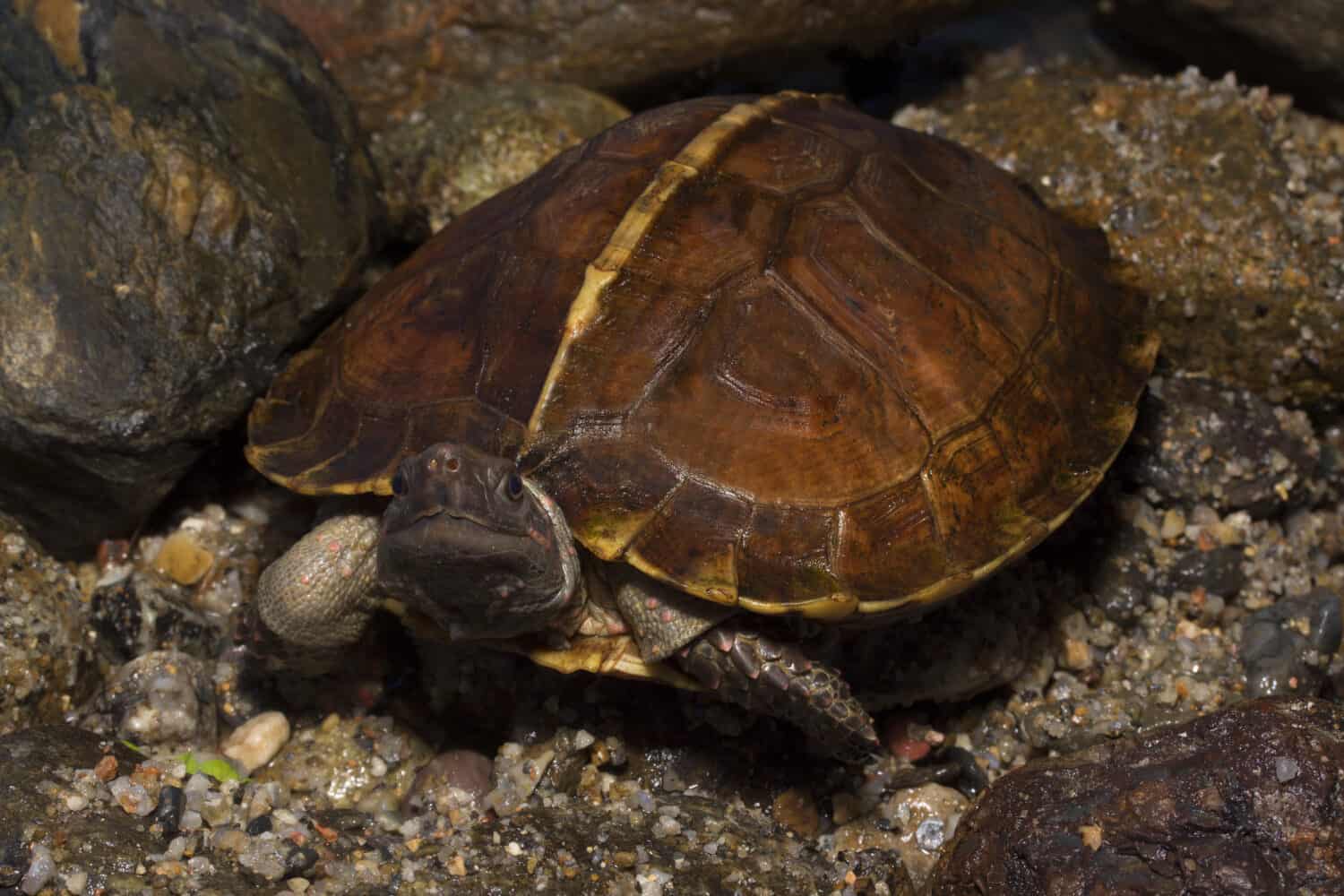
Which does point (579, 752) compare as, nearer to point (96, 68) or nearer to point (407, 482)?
point (407, 482)

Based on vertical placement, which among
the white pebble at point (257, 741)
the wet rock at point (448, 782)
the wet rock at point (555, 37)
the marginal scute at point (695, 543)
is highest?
the wet rock at point (555, 37)

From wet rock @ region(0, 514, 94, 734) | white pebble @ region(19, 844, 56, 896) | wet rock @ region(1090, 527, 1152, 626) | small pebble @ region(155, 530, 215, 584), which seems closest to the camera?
white pebble @ region(19, 844, 56, 896)

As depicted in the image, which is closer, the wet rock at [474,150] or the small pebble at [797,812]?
the small pebble at [797,812]

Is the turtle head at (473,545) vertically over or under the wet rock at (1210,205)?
over

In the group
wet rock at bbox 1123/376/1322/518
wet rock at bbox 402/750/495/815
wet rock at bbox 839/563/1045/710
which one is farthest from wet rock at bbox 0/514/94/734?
wet rock at bbox 1123/376/1322/518

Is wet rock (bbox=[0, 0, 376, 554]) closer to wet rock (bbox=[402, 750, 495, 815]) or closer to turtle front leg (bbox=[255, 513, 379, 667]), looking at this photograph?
turtle front leg (bbox=[255, 513, 379, 667])

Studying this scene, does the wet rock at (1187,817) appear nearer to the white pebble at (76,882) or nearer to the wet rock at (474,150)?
the white pebble at (76,882)

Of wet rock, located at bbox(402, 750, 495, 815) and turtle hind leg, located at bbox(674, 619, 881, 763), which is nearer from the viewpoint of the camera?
turtle hind leg, located at bbox(674, 619, 881, 763)

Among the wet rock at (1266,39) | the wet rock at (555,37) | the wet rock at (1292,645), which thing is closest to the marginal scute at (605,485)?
the wet rock at (1292,645)
